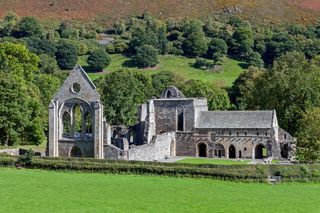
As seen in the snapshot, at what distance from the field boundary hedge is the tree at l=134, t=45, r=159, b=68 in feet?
243

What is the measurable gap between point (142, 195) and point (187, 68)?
88.5 m

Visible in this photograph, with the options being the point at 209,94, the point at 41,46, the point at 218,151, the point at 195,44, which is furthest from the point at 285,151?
the point at 41,46

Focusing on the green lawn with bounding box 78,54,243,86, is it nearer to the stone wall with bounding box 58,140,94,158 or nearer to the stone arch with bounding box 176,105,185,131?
the stone arch with bounding box 176,105,185,131

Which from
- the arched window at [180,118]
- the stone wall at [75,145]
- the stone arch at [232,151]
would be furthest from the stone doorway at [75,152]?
the stone arch at [232,151]

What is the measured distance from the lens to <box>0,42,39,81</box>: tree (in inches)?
3616

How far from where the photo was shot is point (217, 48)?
13675 cm

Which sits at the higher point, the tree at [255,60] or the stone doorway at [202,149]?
the tree at [255,60]

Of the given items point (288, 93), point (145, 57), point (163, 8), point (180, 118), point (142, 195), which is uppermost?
point (163, 8)

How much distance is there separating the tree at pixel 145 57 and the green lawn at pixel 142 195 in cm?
7762

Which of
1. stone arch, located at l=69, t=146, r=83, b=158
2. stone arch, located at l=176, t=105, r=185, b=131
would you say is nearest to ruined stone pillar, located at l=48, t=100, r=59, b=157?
stone arch, located at l=69, t=146, r=83, b=158

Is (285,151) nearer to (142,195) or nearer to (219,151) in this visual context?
(219,151)

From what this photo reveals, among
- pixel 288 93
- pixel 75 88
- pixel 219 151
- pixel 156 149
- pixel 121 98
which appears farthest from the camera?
pixel 121 98

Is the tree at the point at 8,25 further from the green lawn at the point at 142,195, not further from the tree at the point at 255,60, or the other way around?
the green lawn at the point at 142,195

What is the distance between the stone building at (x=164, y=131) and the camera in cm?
6812
